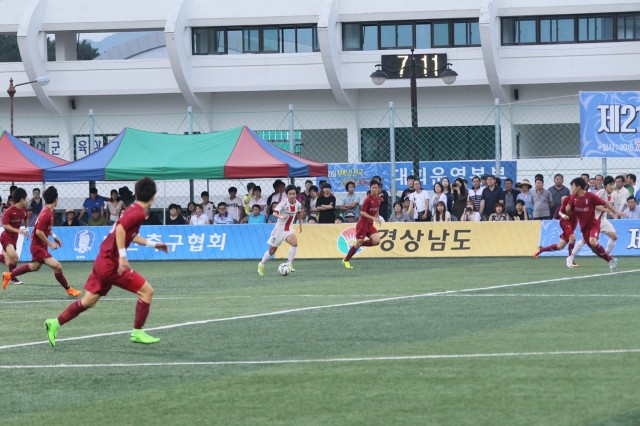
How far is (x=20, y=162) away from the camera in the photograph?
31406 millimetres

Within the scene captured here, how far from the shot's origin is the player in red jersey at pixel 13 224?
21898 mm

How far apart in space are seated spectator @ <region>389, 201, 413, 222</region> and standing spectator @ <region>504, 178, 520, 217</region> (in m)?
2.28

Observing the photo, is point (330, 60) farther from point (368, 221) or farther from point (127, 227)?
point (127, 227)

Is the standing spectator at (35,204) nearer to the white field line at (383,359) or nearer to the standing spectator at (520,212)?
the standing spectator at (520,212)

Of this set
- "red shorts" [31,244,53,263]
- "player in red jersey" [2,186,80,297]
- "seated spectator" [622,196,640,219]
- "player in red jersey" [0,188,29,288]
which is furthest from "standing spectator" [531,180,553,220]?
"red shorts" [31,244,53,263]

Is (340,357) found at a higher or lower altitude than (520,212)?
lower

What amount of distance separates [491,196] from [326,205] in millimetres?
3802

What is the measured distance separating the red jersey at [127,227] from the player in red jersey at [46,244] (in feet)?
23.1

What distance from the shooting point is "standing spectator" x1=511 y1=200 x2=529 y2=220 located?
95.1 feet

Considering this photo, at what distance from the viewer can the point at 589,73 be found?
151ft

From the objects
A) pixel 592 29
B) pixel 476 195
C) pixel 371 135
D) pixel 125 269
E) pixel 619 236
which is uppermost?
pixel 592 29

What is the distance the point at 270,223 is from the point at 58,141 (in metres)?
21.6

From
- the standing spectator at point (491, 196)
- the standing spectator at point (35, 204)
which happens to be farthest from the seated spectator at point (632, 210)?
the standing spectator at point (35, 204)

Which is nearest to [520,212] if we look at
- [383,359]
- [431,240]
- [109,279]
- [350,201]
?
[431,240]
